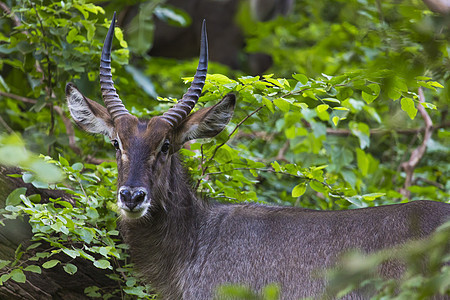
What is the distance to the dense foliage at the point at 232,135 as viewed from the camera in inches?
113

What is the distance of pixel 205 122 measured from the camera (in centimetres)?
538

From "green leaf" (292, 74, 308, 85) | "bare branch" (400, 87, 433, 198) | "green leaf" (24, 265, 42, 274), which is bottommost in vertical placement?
"bare branch" (400, 87, 433, 198)

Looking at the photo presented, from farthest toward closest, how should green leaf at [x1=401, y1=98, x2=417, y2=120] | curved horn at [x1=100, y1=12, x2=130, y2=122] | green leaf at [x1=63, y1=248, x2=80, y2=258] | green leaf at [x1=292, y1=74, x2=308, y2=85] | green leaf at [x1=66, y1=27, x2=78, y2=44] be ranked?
green leaf at [x1=66, y1=27, x2=78, y2=44], curved horn at [x1=100, y1=12, x2=130, y2=122], green leaf at [x1=292, y1=74, x2=308, y2=85], green leaf at [x1=401, y1=98, x2=417, y2=120], green leaf at [x1=63, y1=248, x2=80, y2=258]

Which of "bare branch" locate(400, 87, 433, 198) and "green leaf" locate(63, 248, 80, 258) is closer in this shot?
"green leaf" locate(63, 248, 80, 258)

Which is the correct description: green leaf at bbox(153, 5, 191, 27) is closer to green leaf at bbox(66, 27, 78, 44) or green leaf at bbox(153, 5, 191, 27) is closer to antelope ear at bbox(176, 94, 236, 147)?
green leaf at bbox(66, 27, 78, 44)

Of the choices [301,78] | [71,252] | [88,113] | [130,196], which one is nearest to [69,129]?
[88,113]

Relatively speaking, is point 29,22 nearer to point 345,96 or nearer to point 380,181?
point 345,96

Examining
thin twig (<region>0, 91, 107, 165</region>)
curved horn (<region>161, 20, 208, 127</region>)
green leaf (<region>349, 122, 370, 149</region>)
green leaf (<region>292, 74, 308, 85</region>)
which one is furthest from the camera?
green leaf (<region>349, 122, 370, 149</region>)

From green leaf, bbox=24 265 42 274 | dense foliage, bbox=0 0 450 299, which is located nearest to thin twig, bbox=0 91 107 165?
dense foliage, bbox=0 0 450 299

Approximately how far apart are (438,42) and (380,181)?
20.7ft

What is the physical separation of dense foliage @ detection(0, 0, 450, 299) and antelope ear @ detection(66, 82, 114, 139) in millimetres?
410

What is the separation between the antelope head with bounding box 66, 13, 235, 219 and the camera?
4.84 meters

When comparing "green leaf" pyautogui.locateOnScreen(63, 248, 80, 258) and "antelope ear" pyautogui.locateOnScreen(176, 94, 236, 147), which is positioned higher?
"antelope ear" pyautogui.locateOnScreen(176, 94, 236, 147)

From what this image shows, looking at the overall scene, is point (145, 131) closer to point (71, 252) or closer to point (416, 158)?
point (71, 252)
